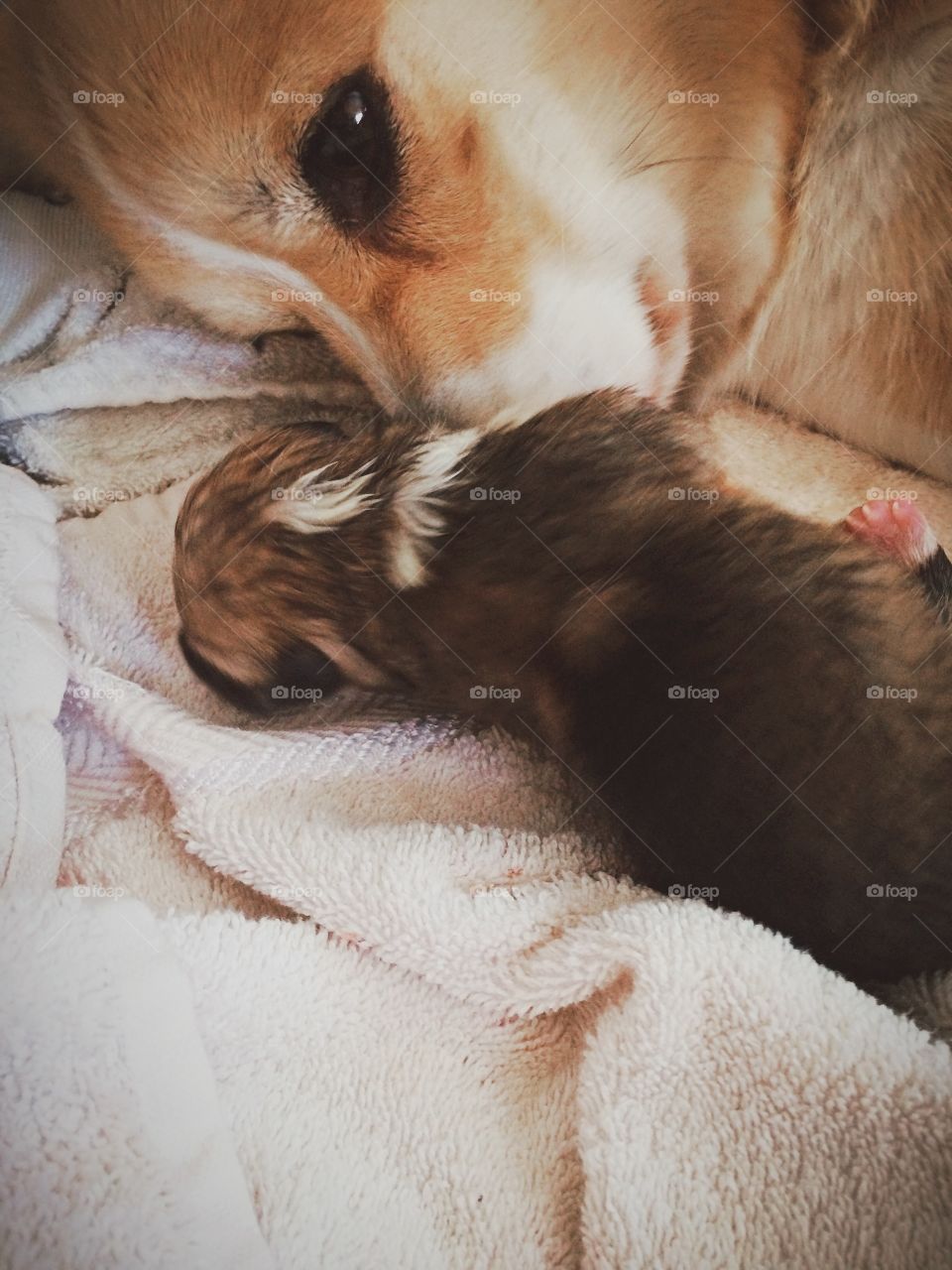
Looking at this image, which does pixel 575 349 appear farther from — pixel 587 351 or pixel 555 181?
pixel 555 181

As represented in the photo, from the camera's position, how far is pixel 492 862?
797 mm

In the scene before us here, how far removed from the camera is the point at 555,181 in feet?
2.76

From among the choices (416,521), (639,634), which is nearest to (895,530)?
(639,634)

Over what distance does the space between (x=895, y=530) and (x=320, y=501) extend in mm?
479

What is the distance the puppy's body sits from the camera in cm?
82

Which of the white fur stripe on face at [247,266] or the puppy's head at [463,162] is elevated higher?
the puppy's head at [463,162]

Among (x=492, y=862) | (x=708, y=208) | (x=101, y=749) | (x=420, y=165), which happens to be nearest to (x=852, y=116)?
(x=708, y=208)

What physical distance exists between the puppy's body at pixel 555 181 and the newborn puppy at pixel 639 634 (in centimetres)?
8

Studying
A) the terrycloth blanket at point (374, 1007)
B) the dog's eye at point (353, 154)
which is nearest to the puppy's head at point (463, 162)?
the dog's eye at point (353, 154)

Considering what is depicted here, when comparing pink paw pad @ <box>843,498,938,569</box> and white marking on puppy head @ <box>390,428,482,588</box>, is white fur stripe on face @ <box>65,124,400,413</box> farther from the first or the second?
pink paw pad @ <box>843,498,938,569</box>

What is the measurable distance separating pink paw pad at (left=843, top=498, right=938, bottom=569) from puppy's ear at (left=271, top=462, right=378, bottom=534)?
0.41 m

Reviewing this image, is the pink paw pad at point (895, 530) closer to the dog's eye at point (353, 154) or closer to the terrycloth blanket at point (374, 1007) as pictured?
the terrycloth blanket at point (374, 1007)

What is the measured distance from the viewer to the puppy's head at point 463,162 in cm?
82

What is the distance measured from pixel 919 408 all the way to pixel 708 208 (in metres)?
0.25
